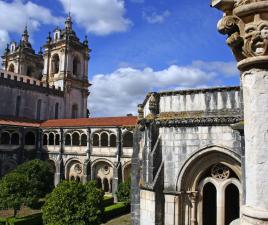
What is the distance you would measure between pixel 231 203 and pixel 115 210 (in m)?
17.9

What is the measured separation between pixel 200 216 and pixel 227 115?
111 inches

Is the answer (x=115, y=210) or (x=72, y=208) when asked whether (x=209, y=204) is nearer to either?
(x=72, y=208)

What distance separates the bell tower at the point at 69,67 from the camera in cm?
4538

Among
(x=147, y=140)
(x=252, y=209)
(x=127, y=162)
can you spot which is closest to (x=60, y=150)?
(x=127, y=162)

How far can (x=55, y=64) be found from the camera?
47125 mm

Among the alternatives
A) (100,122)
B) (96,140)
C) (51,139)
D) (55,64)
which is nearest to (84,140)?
(96,140)

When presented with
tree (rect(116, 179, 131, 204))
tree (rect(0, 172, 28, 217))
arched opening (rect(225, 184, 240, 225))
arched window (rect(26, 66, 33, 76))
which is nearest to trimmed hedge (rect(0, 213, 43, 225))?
tree (rect(0, 172, 28, 217))

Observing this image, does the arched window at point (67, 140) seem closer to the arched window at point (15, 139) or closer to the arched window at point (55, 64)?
the arched window at point (15, 139)

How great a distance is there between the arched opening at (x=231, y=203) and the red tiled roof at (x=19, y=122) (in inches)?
1236

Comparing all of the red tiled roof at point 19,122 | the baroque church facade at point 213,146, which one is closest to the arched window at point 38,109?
the red tiled roof at point 19,122

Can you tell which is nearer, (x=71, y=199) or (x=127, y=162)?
(x=71, y=199)

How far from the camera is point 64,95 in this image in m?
45.3

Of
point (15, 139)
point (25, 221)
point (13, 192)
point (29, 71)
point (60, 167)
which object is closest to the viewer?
point (25, 221)

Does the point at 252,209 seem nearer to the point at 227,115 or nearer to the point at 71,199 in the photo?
the point at 227,115
